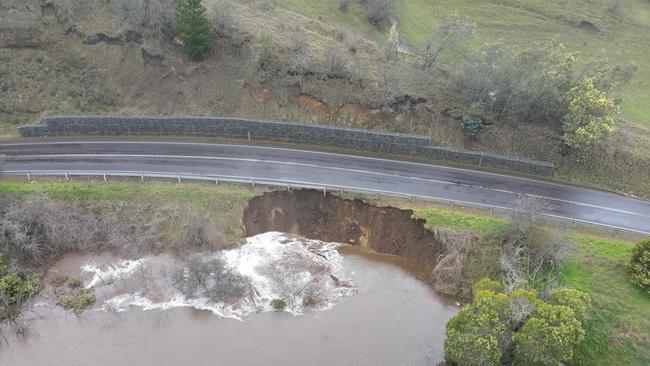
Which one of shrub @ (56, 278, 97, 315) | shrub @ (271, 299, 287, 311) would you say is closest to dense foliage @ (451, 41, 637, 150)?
shrub @ (271, 299, 287, 311)

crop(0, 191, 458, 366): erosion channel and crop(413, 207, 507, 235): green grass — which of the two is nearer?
crop(0, 191, 458, 366): erosion channel

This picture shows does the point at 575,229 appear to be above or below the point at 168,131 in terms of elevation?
below

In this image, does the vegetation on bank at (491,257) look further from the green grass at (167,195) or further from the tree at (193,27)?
the tree at (193,27)

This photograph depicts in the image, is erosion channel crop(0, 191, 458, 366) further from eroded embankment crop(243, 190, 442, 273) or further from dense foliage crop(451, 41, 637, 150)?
dense foliage crop(451, 41, 637, 150)

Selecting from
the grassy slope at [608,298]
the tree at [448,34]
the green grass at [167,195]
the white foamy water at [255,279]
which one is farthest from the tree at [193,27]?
the grassy slope at [608,298]

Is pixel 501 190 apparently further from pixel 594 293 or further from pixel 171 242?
pixel 171 242

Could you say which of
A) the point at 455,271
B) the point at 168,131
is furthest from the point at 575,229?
the point at 168,131
